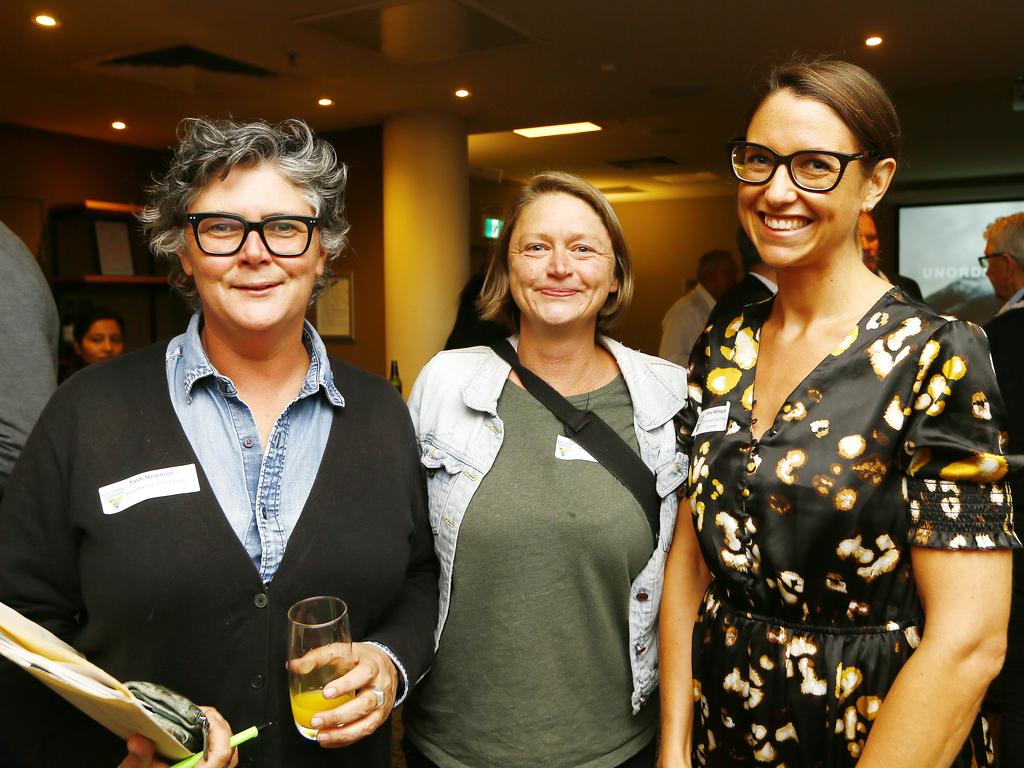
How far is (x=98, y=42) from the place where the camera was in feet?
15.6

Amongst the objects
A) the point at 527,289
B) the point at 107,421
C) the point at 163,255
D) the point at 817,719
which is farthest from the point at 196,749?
the point at 527,289

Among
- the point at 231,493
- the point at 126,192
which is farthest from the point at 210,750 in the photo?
the point at 126,192

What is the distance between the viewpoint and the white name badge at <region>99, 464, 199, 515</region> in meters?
1.25

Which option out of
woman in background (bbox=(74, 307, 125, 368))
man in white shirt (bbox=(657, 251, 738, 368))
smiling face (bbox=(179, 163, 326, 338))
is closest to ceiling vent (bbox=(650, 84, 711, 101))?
man in white shirt (bbox=(657, 251, 738, 368))

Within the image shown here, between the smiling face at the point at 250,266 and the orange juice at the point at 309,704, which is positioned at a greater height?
the smiling face at the point at 250,266

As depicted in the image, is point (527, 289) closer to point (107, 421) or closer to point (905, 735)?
point (107, 421)

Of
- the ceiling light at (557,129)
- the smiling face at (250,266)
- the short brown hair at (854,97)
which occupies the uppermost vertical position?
the ceiling light at (557,129)

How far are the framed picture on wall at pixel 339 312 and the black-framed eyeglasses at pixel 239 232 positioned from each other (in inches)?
245

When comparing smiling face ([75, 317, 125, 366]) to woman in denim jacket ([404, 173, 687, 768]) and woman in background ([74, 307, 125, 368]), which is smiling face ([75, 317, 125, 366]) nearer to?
woman in background ([74, 307, 125, 368])

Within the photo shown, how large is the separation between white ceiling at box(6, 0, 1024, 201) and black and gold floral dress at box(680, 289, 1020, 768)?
11.0 ft

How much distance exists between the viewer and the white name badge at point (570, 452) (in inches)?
64.6

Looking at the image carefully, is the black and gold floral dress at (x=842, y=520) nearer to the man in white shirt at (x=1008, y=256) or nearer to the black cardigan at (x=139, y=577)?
the black cardigan at (x=139, y=577)

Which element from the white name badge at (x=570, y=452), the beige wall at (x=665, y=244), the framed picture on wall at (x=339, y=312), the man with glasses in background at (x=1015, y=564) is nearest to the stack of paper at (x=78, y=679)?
the white name badge at (x=570, y=452)

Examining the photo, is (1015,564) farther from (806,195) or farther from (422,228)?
(422,228)
